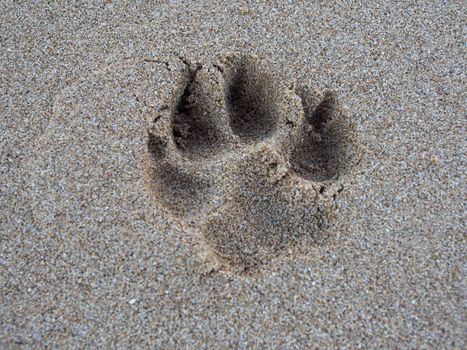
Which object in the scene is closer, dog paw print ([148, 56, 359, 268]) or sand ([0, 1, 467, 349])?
sand ([0, 1, 467, 349])

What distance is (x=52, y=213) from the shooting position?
56.2 inches

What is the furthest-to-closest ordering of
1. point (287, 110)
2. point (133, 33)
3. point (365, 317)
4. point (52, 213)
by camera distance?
point (133, 33)
point (287, 110)
point (52, 213)
point (365, 317)

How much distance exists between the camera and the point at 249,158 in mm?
1474

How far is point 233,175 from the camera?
1468mm

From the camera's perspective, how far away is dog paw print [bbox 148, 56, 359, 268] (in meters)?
1.42

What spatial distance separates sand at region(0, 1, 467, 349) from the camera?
1.31 m

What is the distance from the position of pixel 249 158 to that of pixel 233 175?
68 millimetres

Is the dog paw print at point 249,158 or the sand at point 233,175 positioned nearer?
the sand at point 233,175

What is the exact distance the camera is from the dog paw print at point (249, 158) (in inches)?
56.1

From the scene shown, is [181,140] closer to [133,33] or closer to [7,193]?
[133,33]

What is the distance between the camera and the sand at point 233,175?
1.31 meters

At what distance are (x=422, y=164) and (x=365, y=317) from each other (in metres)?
Answer: 0.50

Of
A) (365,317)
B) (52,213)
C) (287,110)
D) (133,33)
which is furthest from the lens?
(133,33)

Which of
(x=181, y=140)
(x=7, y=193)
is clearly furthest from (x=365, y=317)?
(x=7, y=193)
